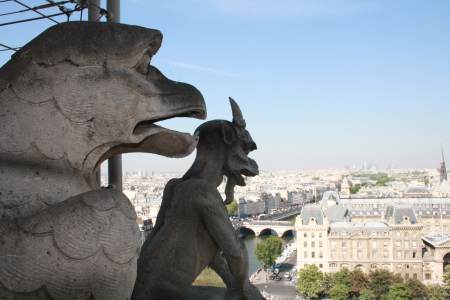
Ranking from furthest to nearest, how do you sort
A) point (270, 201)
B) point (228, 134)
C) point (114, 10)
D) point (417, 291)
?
point (270, 201) < point (417, 291) < point (114, 10) < point (228, 134)

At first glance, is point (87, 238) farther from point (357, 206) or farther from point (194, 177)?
point (357, 206)

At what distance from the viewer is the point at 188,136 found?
3.15 feet

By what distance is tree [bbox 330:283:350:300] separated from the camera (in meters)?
15.5

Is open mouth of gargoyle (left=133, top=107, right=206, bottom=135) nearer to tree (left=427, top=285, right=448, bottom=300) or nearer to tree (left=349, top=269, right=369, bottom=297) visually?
tree (left=427, top=285, right=448, bottom=300)

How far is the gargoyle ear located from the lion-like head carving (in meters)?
0.40

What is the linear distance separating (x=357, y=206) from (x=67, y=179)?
24.2m

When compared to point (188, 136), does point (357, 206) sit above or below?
below

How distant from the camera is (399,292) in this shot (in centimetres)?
1467

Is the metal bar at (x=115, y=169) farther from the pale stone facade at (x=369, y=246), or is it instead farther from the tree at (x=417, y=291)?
the pale stone facade at (x=369, y=246)

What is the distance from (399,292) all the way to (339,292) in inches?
68.3

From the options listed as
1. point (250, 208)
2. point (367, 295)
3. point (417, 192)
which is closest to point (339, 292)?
point (367, 295)

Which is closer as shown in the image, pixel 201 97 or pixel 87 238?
pixel 87 238

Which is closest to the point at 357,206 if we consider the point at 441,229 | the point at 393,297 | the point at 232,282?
the point at 441,229

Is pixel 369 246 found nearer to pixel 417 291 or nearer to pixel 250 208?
pixel 417 291
